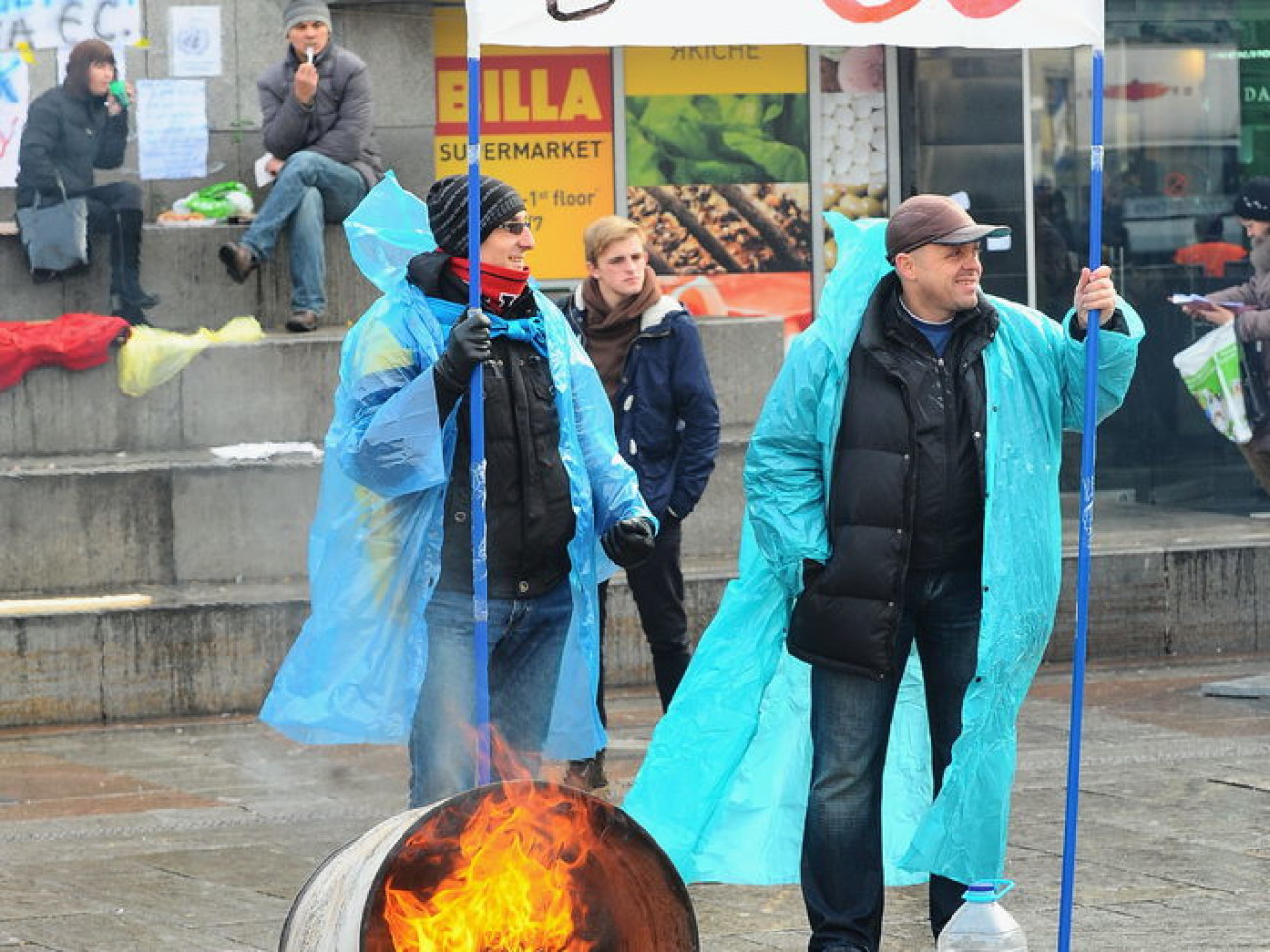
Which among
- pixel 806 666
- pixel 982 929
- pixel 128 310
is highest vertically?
pixel 128 310

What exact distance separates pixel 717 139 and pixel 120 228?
161 inches

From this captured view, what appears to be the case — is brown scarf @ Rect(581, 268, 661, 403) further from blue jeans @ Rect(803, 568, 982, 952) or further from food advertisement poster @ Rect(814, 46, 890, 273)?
food advertisement poster @ Rect(814, 46, 890, 273)

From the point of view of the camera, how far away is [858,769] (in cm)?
582

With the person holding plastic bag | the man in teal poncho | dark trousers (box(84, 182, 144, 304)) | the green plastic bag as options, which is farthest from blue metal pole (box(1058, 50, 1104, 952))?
the green plastic bag

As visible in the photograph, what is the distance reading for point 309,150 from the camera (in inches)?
500

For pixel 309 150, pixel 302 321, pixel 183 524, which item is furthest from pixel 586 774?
pixel 309 150

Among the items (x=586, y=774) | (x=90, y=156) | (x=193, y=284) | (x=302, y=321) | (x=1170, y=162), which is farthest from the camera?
(x=1170, y=162)

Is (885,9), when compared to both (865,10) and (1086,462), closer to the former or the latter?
(865,10)

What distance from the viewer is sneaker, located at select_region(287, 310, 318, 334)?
40.6 feet

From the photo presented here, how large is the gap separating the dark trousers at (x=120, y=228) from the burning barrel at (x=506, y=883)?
8.12m

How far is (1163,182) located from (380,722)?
9.70 metres

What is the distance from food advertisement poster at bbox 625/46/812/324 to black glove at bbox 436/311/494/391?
31.0 feet

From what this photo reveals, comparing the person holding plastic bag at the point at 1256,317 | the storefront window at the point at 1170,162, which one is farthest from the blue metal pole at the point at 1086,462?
the storefront window at the point at 1170,162

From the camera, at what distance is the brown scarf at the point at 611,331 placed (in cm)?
837
